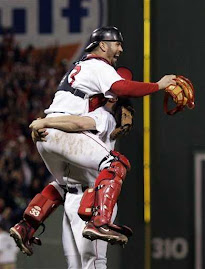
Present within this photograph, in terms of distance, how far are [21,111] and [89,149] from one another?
4.21 metres

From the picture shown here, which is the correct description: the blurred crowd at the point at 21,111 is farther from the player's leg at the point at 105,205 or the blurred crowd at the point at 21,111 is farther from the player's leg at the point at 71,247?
the player's leg at the point at 105,205

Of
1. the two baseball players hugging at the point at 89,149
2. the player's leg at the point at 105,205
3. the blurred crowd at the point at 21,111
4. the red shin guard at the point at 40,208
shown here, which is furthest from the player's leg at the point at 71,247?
the blurred crowd at the point at 21,111

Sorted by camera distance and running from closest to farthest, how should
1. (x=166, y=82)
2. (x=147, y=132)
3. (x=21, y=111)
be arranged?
(x=166, y=82), (x=147, y=132), (x=21, y=111)

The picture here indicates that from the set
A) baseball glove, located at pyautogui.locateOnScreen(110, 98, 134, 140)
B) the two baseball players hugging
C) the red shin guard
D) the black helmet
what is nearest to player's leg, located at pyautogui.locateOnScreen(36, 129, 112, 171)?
the two baseball players hugging

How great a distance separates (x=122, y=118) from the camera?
5.04 m

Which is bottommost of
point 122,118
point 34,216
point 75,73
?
point 34,216

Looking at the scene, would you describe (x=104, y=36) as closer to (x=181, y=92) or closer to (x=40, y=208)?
(x=181, y=92)

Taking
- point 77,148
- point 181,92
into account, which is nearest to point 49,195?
point 77,148

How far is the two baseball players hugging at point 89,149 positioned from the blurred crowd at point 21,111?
318 centimetres

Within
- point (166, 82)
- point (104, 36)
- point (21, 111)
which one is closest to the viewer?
point (166, 82)

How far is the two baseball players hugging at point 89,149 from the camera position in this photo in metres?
4.64

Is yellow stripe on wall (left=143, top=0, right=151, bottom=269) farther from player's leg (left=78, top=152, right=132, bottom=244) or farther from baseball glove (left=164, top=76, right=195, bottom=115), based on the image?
player's leg (left=78, top=152, right=132, bottom=244)

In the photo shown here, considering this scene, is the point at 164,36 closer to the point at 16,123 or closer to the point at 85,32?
the point at 85,32

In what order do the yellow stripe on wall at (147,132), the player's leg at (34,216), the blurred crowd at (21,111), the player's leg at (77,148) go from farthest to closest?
the blurred crowd at (21,111), the yellow stripe on wall at (147,132), the player's leg at (34,216), the player's leg at (77,148)
